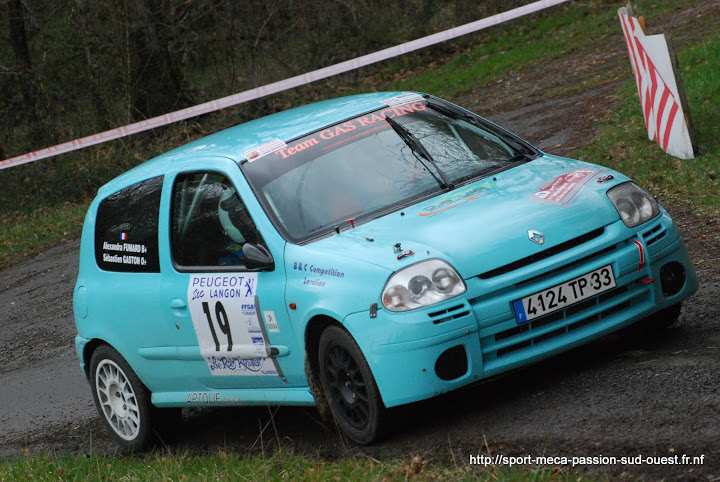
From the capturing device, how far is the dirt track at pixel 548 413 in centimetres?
476

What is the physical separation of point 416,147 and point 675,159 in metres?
5.19

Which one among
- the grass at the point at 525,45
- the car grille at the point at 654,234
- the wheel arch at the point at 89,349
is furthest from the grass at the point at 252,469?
the grass at the point at 525,45

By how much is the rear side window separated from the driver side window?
20cm

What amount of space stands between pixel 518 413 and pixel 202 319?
76.1 inches

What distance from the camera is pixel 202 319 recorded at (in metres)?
6.26

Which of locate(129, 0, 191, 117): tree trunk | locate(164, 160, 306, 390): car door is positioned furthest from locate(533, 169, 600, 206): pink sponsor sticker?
locate(129, 0, 191, 117): tree trunk

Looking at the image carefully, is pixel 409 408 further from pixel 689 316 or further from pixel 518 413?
pixel 689 316

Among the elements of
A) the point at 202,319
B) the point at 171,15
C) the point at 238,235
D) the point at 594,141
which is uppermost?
the point at 171,15

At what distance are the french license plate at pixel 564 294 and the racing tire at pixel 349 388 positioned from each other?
81 cm

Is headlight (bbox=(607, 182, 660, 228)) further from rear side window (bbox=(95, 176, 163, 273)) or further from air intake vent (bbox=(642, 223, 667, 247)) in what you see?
rear side window (bbox=(95, 176, 163, 273))

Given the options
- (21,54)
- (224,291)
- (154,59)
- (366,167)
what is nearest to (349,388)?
(224,291)

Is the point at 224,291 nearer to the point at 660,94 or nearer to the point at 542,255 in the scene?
the point at 542,255

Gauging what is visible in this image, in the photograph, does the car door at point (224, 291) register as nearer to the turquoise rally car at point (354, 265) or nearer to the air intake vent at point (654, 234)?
the turquoise rally car at point (354, 265)

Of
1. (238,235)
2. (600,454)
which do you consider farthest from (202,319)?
(600,454)
